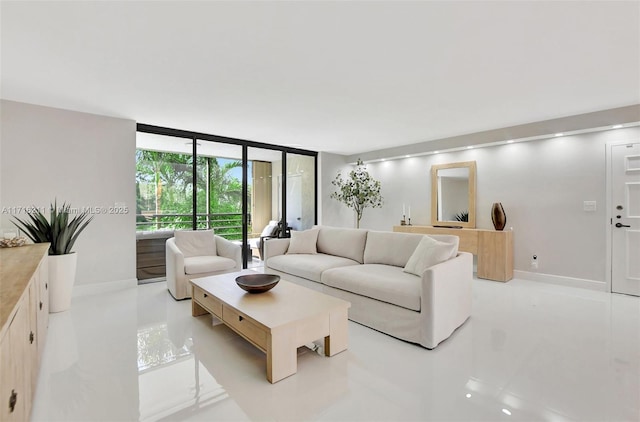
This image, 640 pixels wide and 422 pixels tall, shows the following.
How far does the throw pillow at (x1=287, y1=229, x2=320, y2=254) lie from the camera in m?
4.45

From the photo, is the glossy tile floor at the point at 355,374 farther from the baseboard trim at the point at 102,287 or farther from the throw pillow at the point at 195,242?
the throw pillow at the point at 195,242

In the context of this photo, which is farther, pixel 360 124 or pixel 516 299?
pixel 360 124

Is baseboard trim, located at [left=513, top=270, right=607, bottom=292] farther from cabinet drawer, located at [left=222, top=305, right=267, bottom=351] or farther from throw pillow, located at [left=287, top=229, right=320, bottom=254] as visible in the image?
cabinet drawer, located at [left=222, top=305, right=267, bottom=351]

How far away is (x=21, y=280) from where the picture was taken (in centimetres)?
173

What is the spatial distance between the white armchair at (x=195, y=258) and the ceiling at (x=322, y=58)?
1681 mm

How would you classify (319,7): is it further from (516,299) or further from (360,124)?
(516,299)

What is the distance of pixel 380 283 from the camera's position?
280cm

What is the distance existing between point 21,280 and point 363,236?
3.25 m

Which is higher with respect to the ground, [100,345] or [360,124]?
[360,124]

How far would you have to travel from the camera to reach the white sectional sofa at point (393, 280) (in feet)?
8.07

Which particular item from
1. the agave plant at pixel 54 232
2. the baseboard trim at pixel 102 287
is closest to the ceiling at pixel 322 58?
the agave plant at pixel 54 232

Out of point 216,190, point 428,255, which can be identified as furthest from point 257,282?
point 216,190

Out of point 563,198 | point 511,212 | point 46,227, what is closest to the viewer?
point 46,227

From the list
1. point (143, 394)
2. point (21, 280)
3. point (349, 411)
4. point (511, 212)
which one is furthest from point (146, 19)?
point (511, 212)
